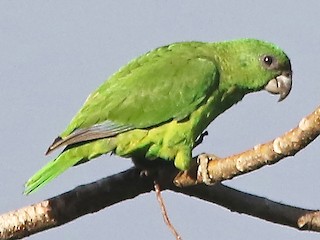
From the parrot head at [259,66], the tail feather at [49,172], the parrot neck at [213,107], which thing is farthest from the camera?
the parrot head at [259,66]

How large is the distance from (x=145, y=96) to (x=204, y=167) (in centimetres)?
99

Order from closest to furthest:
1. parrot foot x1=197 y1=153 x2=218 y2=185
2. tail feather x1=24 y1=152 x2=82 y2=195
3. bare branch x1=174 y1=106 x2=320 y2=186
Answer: bare branch x1=174 y1=106 x2=320 y2=186
parrot foot x1=197 y1=153 x2=218 y2=185
tail feather x1=24 y1=152 x2=82 y2=195

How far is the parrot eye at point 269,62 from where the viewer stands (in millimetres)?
4637

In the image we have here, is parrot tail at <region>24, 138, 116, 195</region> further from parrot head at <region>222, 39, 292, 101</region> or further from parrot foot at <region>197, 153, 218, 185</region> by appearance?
parrot head at <region>222, 39, 292, 101</region>

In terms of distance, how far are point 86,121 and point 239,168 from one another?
1315mm

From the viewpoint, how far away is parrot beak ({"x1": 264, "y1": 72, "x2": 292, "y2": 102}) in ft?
15.5

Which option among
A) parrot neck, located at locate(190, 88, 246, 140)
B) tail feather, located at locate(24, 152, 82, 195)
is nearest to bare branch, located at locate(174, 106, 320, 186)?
parrot neck, located at locate(190, 88, 246, 140)

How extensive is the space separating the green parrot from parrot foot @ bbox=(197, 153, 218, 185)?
228 millimetres

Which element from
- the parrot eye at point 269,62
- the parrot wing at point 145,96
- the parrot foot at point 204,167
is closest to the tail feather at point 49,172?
the parrot wing at point 145,96

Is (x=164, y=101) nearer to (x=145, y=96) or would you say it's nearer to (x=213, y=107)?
(x=145, y=96)

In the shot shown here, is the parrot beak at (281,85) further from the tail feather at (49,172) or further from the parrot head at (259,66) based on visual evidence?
the tail feather at (49,172)

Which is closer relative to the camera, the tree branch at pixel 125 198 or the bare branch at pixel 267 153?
the bare branch at pixel 267 153

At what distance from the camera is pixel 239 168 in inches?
119

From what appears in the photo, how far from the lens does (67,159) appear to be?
3.92 metres
